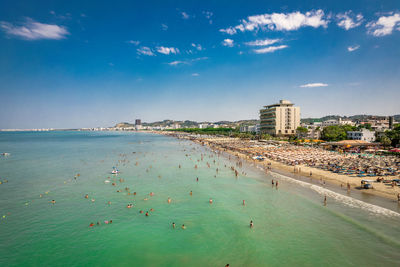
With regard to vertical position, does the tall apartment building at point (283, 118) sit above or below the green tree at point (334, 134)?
above

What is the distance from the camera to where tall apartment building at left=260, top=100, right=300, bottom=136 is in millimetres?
115688

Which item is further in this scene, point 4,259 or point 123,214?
point 123,214

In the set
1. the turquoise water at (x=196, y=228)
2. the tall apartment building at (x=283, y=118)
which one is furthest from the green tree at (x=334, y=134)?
the turquoise water at (x=196, y=228)

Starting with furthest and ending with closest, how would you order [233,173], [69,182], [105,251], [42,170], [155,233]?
[42,170]
[233,173]
[69,182]
[155,233]
[105,251]

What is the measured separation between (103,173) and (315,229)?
1555 inches

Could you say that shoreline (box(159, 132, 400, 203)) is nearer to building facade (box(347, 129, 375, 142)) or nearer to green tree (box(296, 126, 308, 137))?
building facade (box(347, 129, 375, 142))

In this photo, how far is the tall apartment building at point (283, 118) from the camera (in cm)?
11569

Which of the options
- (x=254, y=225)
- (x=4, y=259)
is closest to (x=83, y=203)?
(x=4, y=259)

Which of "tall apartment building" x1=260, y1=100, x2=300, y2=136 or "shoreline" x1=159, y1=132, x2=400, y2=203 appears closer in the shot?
"shoreline" x1=159, y1=132, x2=400, y2=203

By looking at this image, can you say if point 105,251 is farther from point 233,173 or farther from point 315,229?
point 233,173

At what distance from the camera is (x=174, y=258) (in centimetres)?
1708

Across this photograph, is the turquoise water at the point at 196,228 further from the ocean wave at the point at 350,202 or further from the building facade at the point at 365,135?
the building facade at the point at 365,135

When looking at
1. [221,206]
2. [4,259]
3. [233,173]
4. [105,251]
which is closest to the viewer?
[4,259]

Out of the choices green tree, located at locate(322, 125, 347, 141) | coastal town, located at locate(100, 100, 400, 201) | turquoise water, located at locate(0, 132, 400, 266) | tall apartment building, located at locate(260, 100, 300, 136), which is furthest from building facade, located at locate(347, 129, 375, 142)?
turquoise water, located at locate(0, 132, 400, 266)
